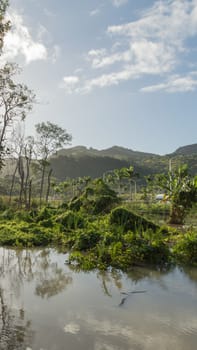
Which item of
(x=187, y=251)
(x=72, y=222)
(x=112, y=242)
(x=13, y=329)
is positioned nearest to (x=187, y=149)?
(x=72, y=222)

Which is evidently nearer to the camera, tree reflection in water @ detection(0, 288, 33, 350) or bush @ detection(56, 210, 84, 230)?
tree reflection in water @ detection(0, 288, 33, 350)

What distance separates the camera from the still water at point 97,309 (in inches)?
175

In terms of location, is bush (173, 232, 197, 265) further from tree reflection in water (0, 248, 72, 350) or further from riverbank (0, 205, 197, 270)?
tree reflection in water (0, 248, 72, 350)

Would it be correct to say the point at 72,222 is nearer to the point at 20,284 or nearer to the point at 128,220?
the point at 128,220

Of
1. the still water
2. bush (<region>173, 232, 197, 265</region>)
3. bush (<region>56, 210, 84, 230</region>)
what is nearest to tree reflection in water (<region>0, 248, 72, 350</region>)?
the still water

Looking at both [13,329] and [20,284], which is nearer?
[13,329]

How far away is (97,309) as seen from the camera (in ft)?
18.7

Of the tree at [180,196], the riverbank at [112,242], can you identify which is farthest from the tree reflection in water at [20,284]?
the tree at [180,196]

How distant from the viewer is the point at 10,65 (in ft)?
51.1

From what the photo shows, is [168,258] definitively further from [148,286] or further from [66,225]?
[66,225]

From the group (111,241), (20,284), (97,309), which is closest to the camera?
(97,309)

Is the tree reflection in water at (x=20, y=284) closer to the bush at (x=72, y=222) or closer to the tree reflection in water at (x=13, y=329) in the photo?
the tree reflection in water at (x=13, y=329)

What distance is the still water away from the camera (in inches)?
175

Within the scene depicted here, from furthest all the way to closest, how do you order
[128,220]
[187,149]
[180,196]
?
1. [187,149]
2. [180,196]
3. [128,220]
